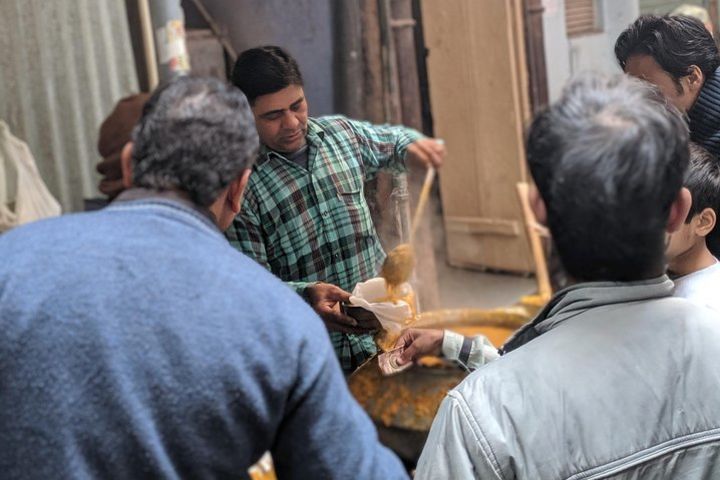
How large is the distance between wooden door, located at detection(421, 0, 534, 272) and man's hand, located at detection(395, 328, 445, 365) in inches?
73.5

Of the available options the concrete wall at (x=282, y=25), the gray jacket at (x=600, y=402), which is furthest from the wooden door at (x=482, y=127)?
the gray jacket at (x=600, y=402)

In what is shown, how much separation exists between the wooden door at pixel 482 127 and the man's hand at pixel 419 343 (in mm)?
1866

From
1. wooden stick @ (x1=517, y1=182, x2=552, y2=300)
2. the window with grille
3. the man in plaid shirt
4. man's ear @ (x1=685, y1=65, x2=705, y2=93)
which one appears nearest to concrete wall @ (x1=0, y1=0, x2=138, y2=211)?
the man in plaid shirt

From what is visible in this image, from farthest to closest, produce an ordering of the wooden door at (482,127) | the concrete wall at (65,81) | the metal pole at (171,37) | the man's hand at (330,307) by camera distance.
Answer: the wooden door at (482,127) < the concrete wall at (65,81) < the metal pole at (171,37) < the man's hand at (330,307)

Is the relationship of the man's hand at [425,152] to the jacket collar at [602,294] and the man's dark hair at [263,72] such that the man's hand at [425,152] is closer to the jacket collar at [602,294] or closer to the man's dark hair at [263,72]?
the man's dark hair at [263,72]

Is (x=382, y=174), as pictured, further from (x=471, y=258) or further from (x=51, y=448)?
(x=471, y=258)

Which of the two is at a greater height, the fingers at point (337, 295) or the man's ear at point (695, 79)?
the man's ear at point (695, 79)

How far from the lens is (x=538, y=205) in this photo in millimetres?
1234

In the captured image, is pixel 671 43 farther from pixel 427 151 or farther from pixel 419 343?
pixel 419 343

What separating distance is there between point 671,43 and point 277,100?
3.48ft

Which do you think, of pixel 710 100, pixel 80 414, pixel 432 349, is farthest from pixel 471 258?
pixel 80 414

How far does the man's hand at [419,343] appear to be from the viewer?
1.92m

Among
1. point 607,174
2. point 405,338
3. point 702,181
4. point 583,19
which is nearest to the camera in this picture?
point 607,174

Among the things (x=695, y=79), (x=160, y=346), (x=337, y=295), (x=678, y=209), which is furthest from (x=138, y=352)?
(x=695, y=79)
